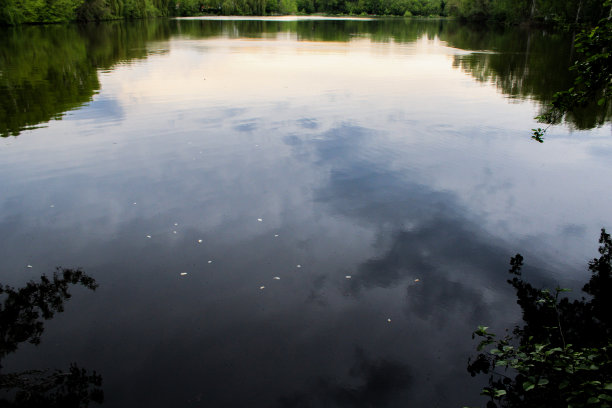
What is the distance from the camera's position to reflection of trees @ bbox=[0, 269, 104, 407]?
5.27m

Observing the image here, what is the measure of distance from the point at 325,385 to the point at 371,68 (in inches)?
1256

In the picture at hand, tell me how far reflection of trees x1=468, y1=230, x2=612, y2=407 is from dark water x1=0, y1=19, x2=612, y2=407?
0.99ft

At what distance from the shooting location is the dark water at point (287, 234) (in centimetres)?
585

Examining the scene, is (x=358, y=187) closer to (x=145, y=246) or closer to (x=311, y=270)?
(x=311, y=270)

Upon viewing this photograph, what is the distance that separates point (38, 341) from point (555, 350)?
696 cm

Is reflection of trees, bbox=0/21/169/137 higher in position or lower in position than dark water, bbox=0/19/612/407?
higher

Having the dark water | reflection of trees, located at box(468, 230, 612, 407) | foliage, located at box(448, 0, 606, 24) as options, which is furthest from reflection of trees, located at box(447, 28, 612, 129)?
reflection of trees, located at box(468, 230, 612, 407)

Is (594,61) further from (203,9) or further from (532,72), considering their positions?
(203,9)

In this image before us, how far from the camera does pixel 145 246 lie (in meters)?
8.66

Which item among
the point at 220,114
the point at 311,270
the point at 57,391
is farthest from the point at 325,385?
the point at 220,114

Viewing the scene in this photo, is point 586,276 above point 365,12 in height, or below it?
below

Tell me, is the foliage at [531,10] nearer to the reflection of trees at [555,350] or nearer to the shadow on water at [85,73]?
the shadow on water at [85,73]

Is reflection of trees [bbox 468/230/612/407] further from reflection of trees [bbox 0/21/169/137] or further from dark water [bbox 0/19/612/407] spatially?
reflection of trees [bbox 0/21/169/137]

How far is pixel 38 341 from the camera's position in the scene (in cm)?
623
